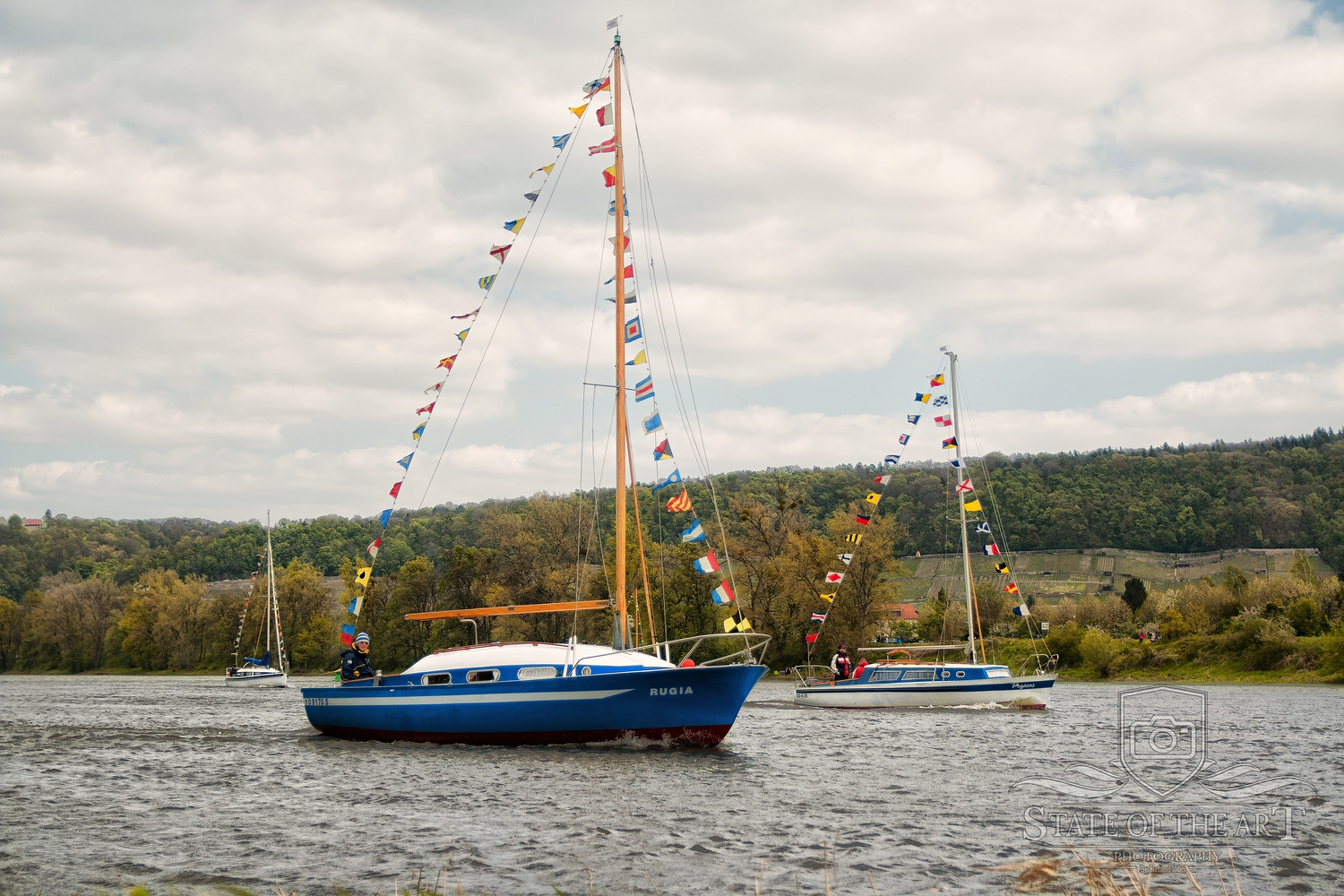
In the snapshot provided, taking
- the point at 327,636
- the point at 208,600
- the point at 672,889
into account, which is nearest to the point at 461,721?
the point at 672,889

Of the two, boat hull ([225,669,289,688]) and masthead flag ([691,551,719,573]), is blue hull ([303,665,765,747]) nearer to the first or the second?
masthead flag ([691,551,719,573])

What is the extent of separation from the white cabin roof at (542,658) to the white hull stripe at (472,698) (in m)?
0.72

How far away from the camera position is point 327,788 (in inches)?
868


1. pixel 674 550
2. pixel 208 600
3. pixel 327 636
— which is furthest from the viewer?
pixel 208 600

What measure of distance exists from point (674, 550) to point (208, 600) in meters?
65.7

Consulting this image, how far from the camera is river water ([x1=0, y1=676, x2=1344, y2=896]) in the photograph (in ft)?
46.0

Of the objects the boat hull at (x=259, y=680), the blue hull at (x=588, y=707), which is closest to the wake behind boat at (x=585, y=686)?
the blue hull at (x=588, y=707)

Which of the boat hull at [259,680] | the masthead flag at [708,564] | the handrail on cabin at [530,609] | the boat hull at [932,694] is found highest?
the masthead flag at [708,564]

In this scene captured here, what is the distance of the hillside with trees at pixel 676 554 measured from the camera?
260 ft

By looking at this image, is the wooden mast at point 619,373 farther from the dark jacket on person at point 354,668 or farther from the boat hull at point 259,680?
the boat hull at point 259,680

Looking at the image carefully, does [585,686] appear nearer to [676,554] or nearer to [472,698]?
[472,698]

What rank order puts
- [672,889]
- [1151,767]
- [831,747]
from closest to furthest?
[672,889] → [1151,767] → [831,747]

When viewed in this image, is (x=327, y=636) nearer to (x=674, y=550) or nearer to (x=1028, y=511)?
(x=674, y=550)

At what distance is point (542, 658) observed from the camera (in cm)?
2717
